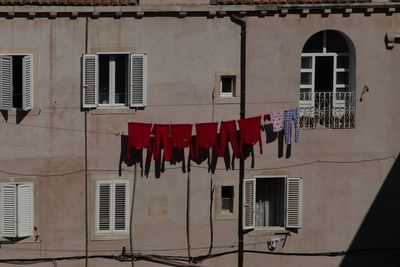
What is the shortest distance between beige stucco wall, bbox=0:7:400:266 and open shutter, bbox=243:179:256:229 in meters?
0.33

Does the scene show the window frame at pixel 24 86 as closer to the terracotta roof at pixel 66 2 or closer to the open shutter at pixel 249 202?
the terracotta roof at pixel 66 2

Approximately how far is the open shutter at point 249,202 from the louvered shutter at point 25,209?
635 cm

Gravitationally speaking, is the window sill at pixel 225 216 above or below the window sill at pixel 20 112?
below

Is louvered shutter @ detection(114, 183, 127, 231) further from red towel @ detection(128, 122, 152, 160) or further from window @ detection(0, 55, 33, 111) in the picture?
window @ detection(0, 55, 33, 111)

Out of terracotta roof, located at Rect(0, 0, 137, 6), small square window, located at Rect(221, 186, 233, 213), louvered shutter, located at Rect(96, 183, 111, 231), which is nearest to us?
terracotta roof, located at Rect(0, 0, 137, 6)

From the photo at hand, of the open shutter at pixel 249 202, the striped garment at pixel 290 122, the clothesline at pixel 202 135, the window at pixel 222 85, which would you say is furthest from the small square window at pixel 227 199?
the window at pixel 222 85

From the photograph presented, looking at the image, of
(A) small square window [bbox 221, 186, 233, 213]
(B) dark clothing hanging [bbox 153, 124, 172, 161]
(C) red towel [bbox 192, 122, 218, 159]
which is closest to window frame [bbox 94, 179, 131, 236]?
(B) dark clothing hanging [bbox 153, 124, 172, 161]

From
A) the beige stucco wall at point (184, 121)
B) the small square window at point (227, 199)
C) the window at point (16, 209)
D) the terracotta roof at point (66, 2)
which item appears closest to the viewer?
the terracotta roof at point (66, 2)

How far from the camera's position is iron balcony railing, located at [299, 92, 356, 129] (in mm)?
29656

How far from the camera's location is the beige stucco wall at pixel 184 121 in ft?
94.8

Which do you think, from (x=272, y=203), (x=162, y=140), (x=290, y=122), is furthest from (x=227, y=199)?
(x=290, y=122)

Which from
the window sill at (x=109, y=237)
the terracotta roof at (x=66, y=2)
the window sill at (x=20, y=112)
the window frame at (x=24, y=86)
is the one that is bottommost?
the window sill at (x=109, y=237)

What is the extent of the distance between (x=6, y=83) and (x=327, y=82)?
32.0 feet

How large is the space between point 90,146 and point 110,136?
0.67m
